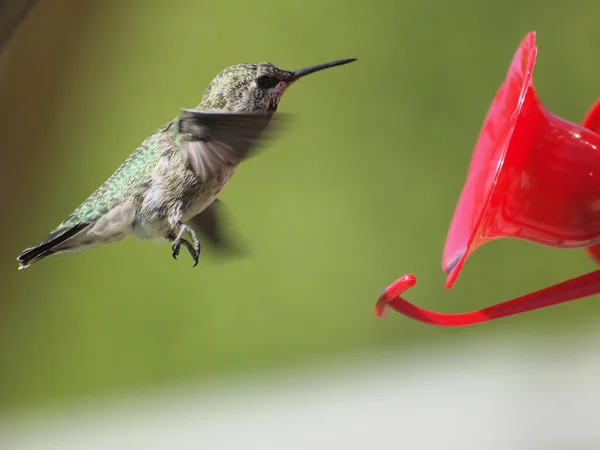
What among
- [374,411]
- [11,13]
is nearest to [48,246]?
[11,13]

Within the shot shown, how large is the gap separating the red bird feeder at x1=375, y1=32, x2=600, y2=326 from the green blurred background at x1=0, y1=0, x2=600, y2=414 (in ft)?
2.91

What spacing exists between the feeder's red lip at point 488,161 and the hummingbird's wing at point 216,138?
1.22 ft

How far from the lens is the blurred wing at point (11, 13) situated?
23.1 inches

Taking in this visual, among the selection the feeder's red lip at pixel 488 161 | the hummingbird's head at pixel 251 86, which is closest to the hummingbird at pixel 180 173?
the hummingbird's head at pixel 251 86

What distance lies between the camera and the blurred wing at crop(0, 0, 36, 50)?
0.59 meters

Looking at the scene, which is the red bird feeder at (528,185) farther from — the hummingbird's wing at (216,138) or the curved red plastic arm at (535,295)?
the hummingbird's wing at (216,138)

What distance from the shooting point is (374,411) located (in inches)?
89.6

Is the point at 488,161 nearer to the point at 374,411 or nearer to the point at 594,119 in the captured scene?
the point at 594,119

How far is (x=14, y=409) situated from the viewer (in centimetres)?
231

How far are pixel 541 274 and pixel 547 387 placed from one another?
0.42 m

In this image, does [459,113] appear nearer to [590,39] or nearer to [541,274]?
A: [590,39]

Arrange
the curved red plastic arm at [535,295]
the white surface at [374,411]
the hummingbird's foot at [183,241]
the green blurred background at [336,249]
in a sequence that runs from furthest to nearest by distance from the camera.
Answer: the white surface at [374,411] < the green blurred background at [336,249] < the curved red plastic arm at [535,295] < the hummingbird's foot at [183,241]

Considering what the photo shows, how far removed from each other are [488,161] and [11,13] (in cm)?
76

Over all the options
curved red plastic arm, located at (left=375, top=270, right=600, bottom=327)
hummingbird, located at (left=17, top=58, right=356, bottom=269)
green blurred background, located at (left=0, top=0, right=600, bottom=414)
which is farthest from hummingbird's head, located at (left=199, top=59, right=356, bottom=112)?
green blurred background, located at (left=0, top=0, right=600, bottom=414)
